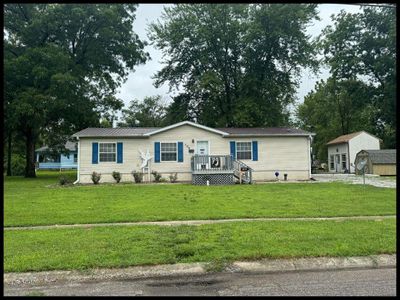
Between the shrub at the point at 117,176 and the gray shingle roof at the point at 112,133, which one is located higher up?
the gray shingle roof at the point at 112,133

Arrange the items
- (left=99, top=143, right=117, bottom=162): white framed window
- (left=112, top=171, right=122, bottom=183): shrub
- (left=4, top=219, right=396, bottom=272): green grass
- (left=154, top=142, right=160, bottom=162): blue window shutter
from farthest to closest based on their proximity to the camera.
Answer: (left=154, top=142, right=160, bottom=162): blue window shutter < (left=99, top=143, right=117, bottom=162): white framed window < (left=112, top=171, right=122, bottom=183): shrub < (left=4, top=219, right=396, bottom=272): green grass

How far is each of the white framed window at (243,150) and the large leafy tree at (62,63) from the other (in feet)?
39.3

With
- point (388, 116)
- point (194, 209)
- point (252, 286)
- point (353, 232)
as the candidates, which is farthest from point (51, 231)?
point (388, 116)

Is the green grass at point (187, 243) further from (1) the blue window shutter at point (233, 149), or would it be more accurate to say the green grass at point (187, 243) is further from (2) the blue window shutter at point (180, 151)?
(1) the blue window shutter at point (233, 149)

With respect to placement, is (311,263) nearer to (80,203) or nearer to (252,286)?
(252,286)

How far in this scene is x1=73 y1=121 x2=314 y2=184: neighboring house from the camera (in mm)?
21453

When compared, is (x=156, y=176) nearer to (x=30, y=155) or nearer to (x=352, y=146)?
(x=30, y=155)

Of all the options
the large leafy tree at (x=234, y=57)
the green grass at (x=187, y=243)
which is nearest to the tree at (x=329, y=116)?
the large leafy tree at (x=234, y=57)

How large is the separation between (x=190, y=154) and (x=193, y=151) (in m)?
0.26

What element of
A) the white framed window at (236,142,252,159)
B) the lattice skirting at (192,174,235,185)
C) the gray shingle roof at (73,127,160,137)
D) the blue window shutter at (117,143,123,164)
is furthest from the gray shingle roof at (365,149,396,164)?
the blue window shutter at (117,143,123,164)

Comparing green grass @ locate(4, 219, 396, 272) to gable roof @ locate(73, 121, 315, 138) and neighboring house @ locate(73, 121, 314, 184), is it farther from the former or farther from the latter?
gable roof @ locate(73, 121, 315, 138)

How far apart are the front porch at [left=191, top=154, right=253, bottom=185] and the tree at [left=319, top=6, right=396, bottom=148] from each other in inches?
680

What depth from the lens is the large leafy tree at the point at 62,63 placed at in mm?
24281

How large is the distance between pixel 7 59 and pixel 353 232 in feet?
84.2
